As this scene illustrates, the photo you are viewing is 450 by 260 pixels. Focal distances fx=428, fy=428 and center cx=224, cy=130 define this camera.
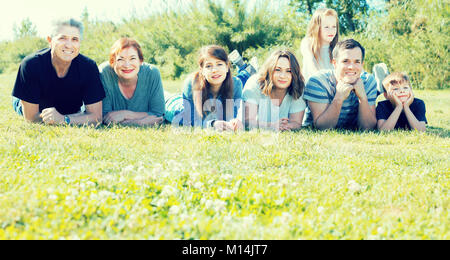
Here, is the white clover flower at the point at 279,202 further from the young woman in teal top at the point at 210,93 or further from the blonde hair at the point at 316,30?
the blonde hair at the point at 316,30

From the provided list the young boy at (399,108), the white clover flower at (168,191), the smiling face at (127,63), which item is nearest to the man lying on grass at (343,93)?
the young boy at (399,108)

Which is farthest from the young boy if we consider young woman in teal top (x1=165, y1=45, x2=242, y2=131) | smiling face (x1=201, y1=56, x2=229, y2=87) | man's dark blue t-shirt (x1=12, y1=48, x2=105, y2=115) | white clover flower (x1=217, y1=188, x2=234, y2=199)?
man's dark blue t-shirt (x1=12, y1=48, x2=105, y2=115)

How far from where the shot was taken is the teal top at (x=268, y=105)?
544 centimetres

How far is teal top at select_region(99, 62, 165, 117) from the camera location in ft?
18.9

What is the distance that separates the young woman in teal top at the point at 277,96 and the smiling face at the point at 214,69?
0.40 metres

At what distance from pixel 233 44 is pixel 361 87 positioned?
56.8 feet

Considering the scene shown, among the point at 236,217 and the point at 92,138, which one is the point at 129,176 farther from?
the point at 92,138

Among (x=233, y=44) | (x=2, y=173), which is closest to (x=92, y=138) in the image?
(x=2, y=173)

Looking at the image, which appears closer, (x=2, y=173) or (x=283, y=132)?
(x=2, y=173)

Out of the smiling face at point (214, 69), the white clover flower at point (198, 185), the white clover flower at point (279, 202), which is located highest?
the smiling face at point (214, 69)

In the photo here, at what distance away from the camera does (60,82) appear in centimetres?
538

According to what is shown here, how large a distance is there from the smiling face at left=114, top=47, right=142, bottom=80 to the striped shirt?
2.28 metres

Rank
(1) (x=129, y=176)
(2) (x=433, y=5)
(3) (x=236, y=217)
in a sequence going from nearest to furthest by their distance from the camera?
(3) (x=236, y=217) → (1) (x=129, y=176) → (2) (x=433, y=5)
